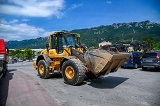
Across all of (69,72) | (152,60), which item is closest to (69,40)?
(69,72)

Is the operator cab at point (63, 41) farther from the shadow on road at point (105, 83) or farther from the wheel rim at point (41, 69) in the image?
the shadow on road at point (105, 83)

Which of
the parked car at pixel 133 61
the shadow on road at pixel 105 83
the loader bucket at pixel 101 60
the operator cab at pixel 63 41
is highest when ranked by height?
the operator cab at pixel 63 41

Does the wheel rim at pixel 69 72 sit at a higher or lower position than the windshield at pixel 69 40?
lower

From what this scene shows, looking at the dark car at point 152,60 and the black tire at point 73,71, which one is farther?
the dark car at point 152,60

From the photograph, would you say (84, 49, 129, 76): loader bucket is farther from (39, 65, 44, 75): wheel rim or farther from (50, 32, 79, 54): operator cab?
(39, 65, 44, 75): wheel rim

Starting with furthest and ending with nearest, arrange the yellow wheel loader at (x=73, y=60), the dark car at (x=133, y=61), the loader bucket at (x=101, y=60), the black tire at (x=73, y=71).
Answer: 1. the dark car at (x=133, y=61)
2. the black tire at (x=73, y=71)
3. the yellow wheel loader at (x=73, y=60)
4. the loader bucket at (x=101, y=60)

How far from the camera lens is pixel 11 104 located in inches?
301

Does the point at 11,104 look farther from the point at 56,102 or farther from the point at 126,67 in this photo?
the point at 126,67

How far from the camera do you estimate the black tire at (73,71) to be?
421 inches

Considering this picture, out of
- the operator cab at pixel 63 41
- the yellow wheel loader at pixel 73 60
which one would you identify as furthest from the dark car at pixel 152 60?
the operator cab at pixel 63 41

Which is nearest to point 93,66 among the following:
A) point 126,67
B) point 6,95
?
point 6,95

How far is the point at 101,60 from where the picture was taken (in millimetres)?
10078

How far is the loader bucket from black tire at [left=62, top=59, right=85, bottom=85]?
0.47m

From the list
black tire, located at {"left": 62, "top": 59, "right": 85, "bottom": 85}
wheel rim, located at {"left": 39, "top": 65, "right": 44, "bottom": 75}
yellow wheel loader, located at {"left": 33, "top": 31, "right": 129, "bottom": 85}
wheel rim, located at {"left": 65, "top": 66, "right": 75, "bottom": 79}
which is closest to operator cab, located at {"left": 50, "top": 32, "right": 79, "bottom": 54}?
yellow wheel loader, located at {"left": 33, "top": 31, "right": 129, "bottom": 85}
